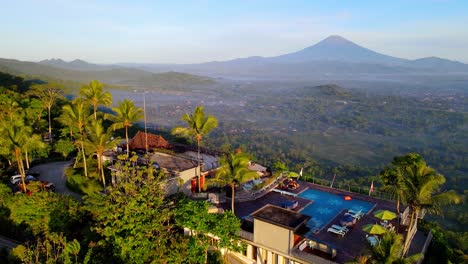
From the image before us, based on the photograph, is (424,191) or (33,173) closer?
(424,191)

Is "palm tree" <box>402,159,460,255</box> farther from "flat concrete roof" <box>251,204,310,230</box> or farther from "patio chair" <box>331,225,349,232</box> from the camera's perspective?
"flat concrete roof" <box>251,204,310,230</box>

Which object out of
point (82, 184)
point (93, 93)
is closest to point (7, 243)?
point (82, 184)

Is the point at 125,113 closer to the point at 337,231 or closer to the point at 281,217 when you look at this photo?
the point at 281,217

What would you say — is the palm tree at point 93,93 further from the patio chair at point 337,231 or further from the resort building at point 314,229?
the patio chair at point 337,231

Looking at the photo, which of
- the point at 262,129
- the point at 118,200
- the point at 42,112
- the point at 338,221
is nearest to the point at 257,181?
the point at 338,221

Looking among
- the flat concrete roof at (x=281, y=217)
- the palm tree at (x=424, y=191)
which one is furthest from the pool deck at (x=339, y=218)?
the palm tree at (x=424, y=191)
